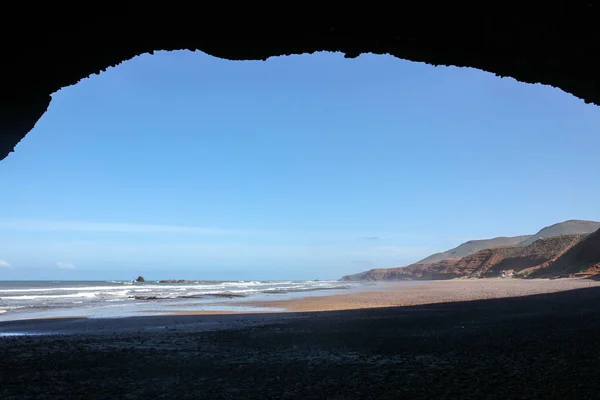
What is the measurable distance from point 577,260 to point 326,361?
159 ft

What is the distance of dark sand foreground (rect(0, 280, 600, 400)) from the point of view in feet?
16.2

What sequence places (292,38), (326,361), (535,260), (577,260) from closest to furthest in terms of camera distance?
(292,38) < (326,361) < (577,260) < (535,260)

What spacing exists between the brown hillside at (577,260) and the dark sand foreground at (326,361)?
37.2 meters

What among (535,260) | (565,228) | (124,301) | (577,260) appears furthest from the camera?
(565,228)

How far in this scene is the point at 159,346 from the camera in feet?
29.1

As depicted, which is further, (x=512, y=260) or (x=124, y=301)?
(x=512, y=260)

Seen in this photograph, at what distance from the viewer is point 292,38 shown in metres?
6.15

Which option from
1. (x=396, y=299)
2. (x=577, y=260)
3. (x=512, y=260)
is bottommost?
(x=396, y=299)

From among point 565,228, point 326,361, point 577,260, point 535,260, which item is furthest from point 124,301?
point 565,228

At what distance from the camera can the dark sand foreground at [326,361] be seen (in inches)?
194

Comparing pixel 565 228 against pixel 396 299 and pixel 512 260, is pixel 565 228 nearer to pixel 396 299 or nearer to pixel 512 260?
pixel 512 260

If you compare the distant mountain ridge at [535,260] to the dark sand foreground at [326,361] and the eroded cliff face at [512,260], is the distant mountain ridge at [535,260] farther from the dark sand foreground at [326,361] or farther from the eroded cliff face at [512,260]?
the dark sand foreground at [326,361]

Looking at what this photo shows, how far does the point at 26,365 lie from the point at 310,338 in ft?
19.2

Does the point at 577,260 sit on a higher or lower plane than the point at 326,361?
lower
